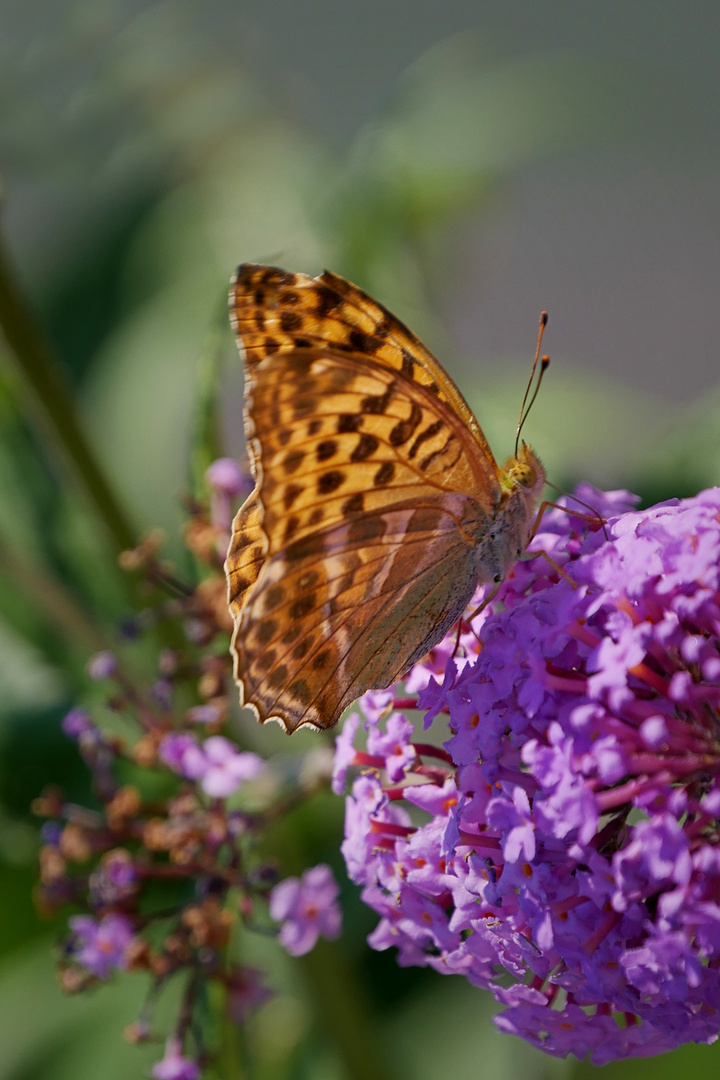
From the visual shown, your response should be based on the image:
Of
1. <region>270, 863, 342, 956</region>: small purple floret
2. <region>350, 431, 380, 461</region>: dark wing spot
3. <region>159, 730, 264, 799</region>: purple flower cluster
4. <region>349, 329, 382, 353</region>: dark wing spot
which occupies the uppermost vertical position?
<region>349, 329, 382, 353</region>: dark wing spot

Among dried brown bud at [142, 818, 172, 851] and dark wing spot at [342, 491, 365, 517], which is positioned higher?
dark wing spot at [342, 491, 365, 517]

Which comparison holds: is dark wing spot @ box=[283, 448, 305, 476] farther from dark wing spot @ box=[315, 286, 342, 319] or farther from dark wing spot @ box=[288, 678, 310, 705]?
dark wing spot @ box=[288, 678, 310, 705]

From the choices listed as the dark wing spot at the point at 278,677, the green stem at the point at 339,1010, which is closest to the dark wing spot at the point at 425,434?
the dark wing spot at the point at 278,677

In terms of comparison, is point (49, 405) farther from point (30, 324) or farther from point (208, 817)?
point (208, 817)

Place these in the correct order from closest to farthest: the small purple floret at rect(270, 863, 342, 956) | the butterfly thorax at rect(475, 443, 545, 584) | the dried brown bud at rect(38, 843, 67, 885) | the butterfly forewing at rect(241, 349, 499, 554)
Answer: the butterfly forewing at rect(241, 349, 499, 554) → the butterfly thorax at rect(475, 443, 545, 584) → the small purple floret at rect(270, 863, 342, 956) → the dried brown bud at rect(38, 843, 67, 885)

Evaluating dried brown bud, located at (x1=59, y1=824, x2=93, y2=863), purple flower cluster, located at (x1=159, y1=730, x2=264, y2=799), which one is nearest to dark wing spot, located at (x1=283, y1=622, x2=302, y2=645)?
purple flower cluster, located at (x1=159, y1=730, x2=264, y2=799)

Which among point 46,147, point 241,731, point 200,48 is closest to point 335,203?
point 46,147
